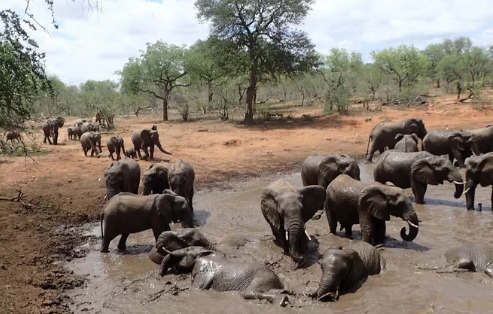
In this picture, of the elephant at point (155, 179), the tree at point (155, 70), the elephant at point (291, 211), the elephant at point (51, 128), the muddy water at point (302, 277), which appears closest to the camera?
the muddy water at point (302, 277)

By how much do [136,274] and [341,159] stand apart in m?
6.39

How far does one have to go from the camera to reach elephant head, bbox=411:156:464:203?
1239 centimetres

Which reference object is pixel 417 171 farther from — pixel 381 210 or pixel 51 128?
pixel 51 128

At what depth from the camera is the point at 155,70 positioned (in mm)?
42094

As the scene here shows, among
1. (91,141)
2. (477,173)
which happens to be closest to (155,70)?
(91,141)

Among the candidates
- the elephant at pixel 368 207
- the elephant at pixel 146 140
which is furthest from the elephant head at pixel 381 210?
the elephant at pixel 146 140

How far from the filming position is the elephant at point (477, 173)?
12.1 meters

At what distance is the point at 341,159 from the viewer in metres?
13.1

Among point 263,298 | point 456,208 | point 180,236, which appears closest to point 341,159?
point 456,208

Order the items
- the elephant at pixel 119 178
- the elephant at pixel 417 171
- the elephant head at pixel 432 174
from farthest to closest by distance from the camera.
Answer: the elephant at pixel 119 178 → the elephant at pixel 417 171 → the elephant head at pixel 432 174

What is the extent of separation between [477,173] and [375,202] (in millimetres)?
4104

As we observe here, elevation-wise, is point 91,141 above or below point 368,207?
above

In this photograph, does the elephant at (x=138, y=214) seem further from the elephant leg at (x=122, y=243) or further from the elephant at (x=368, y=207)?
the elephant at (x=368, y=207)

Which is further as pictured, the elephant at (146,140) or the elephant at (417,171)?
the elephant at (146,140)
